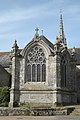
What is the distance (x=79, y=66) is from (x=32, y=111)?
2555 centimetres

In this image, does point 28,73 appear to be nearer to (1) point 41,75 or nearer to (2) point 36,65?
(2) point 36,65

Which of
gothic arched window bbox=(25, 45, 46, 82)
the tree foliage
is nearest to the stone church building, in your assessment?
gothic arched window bbox=(25, 45, 46, 82)

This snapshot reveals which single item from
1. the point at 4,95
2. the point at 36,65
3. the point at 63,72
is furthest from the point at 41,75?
the point at 4,95

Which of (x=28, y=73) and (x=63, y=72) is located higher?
(x=63, y=72)

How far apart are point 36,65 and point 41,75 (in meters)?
1.84

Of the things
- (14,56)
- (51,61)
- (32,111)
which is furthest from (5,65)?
(32,111)

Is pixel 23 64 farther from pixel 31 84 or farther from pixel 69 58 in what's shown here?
pixel 69 58

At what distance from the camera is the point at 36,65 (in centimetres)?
4253

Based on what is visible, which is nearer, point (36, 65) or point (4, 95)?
point (36, 65)

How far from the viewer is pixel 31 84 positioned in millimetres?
41656

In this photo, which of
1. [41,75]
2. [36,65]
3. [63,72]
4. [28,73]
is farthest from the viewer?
[63,72]

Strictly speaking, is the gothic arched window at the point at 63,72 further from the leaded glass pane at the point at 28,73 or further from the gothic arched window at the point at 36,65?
the leaded glass pane at the point at 28,73

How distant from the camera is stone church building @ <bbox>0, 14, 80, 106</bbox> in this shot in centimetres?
4078

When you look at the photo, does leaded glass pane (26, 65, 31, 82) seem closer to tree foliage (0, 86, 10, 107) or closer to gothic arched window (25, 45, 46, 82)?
gothic arched window (25, 45, 46, 82)
